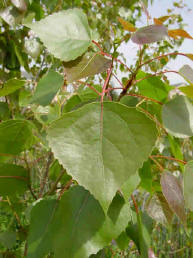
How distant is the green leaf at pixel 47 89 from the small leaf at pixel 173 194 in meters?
0.23

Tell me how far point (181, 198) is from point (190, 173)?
0.05m

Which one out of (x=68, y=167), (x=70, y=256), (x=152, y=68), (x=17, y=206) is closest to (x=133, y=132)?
(x=68, y=167)

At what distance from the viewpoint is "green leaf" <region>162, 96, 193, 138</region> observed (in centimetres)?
40

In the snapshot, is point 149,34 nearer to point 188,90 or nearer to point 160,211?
point 188,90

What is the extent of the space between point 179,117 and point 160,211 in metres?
0.20

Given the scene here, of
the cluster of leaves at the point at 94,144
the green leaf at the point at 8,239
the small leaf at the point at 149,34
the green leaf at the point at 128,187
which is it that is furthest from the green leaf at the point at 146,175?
the green leaf at the point at 8,239

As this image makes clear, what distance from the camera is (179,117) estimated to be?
16.1 inches

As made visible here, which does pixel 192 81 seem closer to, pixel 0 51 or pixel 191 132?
pixel 191 132

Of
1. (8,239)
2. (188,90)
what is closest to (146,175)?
(188,90)

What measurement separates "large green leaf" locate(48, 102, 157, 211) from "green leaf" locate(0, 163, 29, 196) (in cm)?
25

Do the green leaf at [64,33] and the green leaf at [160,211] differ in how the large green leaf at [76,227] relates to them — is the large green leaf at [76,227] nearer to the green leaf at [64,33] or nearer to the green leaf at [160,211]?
the green leaf at [160,211]

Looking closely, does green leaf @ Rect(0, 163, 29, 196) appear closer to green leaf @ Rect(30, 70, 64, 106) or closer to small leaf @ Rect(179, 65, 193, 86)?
green leaf @ Rect(30, 70, 64, 106)

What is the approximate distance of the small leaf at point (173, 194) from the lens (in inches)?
15.9

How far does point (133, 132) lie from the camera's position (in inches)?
13.3
